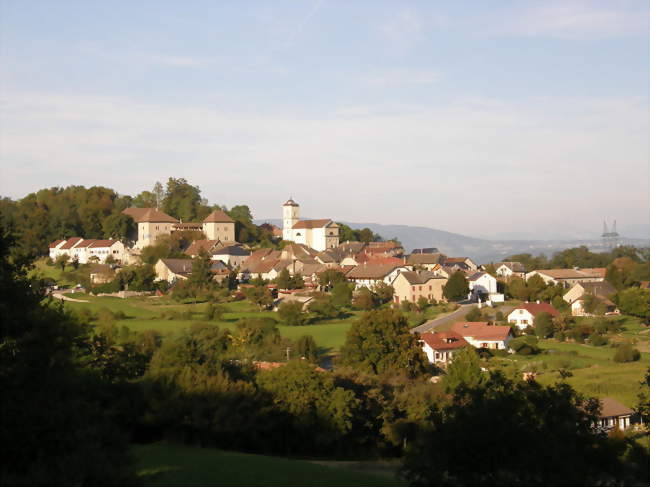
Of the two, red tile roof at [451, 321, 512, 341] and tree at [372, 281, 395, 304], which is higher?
tree at [372, 281, 395, 304]

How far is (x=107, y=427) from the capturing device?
9.16 metres

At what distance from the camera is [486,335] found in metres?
33.6

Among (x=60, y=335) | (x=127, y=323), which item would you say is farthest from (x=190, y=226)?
(x=60, y=335)

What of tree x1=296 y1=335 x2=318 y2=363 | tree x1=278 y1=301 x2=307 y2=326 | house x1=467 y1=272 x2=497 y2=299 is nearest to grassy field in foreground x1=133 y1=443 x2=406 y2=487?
tree x1=296 y1=335 x2=318 y2=363

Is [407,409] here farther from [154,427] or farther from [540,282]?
[540,282]

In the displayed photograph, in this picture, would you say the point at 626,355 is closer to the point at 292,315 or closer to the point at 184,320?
the point at 292,315

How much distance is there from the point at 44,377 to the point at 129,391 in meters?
7.54

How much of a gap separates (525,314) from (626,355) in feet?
32.1

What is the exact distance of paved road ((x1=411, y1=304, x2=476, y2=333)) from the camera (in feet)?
124

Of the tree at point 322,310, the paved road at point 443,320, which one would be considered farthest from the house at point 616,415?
the tree at point 322,310

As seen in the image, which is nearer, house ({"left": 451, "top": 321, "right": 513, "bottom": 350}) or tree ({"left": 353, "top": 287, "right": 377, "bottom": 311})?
house ({"left": 451, "top": 321, "right": 513, "bottom": 350})

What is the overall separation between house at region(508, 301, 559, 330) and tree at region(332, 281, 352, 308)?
9.65 metres

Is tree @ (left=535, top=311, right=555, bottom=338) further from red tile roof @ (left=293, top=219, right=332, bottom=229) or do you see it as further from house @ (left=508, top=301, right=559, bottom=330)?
red tile roof @ (left=293, top=219, right=332, bottom=229)

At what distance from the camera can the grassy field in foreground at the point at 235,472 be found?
12.1 meters
